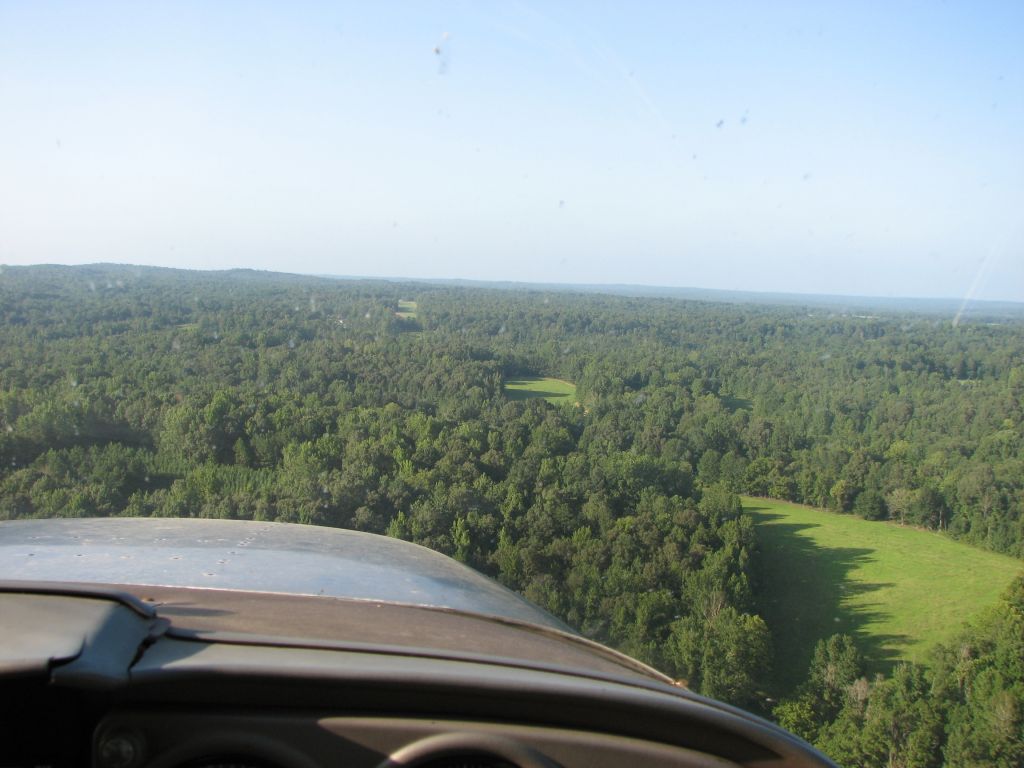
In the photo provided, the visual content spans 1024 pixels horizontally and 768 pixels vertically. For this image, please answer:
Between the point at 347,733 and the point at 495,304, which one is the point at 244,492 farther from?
the point at 495,304

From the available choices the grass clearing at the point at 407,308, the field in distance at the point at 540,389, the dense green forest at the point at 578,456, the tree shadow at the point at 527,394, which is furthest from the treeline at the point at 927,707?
the grass clearing at the point at 407,308

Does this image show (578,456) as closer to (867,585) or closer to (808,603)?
(808,603)

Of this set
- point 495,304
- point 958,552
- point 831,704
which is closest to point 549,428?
point 958,552

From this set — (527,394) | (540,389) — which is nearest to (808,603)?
(527,394)

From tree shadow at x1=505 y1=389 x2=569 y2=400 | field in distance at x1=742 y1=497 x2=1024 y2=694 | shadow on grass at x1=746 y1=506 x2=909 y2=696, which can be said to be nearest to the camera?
shadow on grass at x1=746 y1=506 x2=909 y2=696

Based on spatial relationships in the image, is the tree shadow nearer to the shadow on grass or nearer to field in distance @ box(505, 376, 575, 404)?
field in distance @ box(505, 376, 575, 404)

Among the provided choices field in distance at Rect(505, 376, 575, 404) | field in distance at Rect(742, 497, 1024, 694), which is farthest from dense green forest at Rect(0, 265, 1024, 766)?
field in distance at Rect(505, 376, 575, 404)

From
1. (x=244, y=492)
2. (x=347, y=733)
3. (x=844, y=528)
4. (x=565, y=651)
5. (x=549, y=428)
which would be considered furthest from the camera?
(x=549, y=428)
